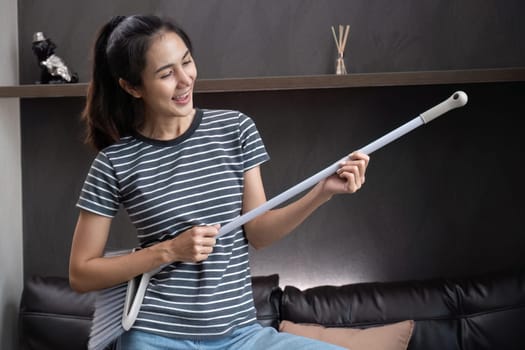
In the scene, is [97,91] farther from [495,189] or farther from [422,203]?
[495,189]

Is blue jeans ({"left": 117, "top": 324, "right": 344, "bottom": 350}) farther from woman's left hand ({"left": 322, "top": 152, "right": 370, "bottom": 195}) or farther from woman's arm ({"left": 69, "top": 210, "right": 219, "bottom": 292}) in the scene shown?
woman's left hand ({"left": 322, "top": 152, "right": 370, "bottom": 195})

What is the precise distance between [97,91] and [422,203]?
1.37 metres

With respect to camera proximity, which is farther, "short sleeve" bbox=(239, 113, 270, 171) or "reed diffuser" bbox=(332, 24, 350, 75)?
"reed diffuser" bbox=(332, 24, 350, 75)

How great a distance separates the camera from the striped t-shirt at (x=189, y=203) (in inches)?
57.8

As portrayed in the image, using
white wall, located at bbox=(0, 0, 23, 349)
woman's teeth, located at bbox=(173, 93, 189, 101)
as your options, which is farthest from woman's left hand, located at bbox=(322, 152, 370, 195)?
white wall, located at bbox=(0, 0, 23, 349)

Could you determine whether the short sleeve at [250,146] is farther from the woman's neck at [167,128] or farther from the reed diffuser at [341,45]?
the reed diffuser at [341,45]

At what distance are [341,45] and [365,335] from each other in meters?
0.95

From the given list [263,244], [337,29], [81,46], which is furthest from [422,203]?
[81,46]

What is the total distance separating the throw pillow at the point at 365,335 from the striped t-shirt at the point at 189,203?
75 cm

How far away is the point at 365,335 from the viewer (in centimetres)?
224

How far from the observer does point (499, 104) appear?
8.38 feet

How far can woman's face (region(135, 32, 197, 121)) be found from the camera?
1.52 m

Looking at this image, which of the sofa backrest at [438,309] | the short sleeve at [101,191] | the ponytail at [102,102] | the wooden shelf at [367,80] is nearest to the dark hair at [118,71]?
the ponytail at [102,102]

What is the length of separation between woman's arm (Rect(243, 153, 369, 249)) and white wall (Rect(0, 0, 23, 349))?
4.54 ft
